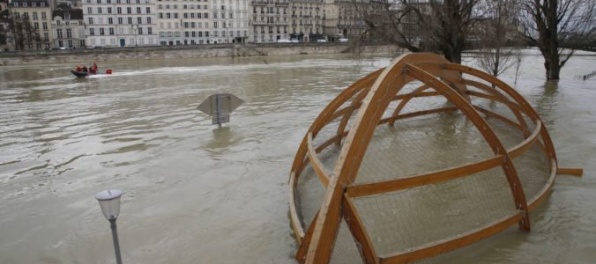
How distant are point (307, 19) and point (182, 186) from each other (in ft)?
363

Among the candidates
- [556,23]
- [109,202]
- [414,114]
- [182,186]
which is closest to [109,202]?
[109,202]

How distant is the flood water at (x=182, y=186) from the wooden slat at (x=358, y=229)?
198 cm

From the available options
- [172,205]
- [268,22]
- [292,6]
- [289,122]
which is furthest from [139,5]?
[172,205]

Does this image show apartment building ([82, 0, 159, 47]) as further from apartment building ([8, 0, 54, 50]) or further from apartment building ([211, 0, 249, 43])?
apartment building ([211, 0, 249, 43])

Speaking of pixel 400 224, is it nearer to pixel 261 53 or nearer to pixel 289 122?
pixel 289 122

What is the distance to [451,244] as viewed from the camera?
20.0 feet

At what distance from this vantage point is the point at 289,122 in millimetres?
17141

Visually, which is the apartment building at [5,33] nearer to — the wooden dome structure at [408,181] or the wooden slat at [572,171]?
the wooden dome structure at [408,181]

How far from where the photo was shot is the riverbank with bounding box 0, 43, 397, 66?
63.9 metres

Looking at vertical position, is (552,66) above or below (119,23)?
below

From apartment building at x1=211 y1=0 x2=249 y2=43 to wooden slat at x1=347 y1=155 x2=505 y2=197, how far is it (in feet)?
325

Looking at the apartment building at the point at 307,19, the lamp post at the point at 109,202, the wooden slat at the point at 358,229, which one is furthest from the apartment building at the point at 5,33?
the wooden slat at the point at 358,229

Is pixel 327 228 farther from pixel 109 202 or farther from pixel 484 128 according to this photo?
pixel 484 128

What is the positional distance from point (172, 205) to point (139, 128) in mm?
8581
